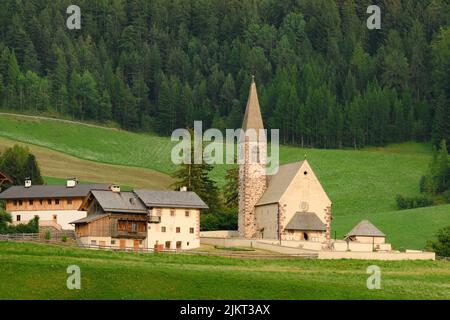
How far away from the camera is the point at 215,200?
4350 inches

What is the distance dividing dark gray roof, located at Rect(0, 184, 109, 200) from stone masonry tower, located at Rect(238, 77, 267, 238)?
1297 cm

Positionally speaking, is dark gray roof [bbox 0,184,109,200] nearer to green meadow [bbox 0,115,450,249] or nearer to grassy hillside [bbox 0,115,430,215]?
green meadow [bbox 0,115,450,249]

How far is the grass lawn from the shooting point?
61.0 meters

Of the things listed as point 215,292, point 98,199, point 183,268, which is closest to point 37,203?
point 98,199

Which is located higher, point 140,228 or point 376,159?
point 376,159

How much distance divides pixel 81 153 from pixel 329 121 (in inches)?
1672

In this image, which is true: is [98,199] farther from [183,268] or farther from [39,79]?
[39,79]

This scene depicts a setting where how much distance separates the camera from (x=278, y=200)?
94.7 meters

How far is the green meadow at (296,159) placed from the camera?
128500 mm

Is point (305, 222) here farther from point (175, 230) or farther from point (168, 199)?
point (168, 199)

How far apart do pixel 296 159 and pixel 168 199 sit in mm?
62559

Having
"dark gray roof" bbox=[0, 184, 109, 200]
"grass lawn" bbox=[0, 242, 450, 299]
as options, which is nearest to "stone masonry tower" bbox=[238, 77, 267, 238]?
"dark gray roof" bbox=[0, 184, 109, 200]

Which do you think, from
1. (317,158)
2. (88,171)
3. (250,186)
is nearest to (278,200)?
(250,186)
